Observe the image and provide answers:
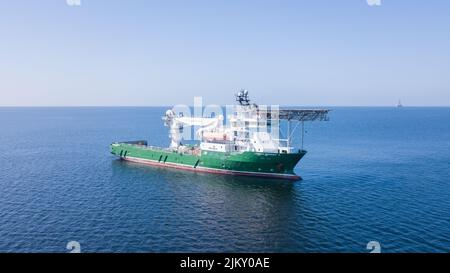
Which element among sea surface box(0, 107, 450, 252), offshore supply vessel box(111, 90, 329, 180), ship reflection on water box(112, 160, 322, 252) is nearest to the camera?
sea surface box(0, 107, 450, 252)

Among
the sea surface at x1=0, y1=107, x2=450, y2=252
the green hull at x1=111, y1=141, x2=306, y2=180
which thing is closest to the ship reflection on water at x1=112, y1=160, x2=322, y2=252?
the sea surface at x1=0, y1=107, x2=450, y2=252

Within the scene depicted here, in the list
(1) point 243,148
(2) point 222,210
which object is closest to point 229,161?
(1) point 243,148

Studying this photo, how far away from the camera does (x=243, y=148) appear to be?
227ft

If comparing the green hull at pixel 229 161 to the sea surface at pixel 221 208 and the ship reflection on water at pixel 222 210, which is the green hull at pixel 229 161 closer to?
the ship reflection on water at pixel 222 210

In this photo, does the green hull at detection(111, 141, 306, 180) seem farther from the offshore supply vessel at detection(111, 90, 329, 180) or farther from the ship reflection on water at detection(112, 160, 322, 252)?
the ship reflection on water at detection(112, 160, 322, 252)

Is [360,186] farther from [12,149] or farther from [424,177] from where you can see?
[12,149]

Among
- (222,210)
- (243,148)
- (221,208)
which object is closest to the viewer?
(222,210)

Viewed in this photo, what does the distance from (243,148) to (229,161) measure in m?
4.47

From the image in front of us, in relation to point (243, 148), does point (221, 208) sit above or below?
below

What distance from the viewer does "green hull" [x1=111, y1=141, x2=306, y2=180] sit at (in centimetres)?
6334

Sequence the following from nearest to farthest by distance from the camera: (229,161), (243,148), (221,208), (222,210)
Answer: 1. (222,210)
2. (221,208)
3. (229,161)
4. (243,148)

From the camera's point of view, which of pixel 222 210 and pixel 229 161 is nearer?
pixel 222 210

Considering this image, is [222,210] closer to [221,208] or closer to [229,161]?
[221,208]
